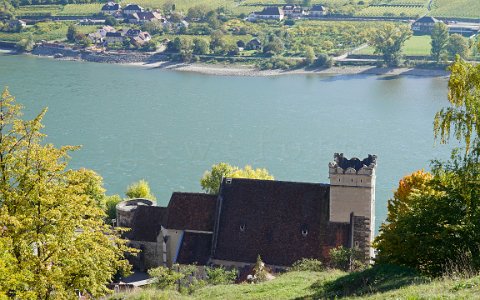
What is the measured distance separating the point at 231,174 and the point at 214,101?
98.6 ft

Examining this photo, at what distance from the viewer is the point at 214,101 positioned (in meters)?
63.5

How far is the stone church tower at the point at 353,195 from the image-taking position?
72.0ft

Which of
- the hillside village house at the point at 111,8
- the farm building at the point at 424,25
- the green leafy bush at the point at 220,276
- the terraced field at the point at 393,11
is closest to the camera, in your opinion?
the green leafy bush at the point at 220,276

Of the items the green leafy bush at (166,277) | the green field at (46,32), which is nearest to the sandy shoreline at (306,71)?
the green field at (46,32)

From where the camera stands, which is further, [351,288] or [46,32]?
[46,32]

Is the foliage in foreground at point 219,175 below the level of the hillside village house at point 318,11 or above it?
below

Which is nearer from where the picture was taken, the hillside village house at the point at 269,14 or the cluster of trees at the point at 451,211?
the cluster of trees at the point at 451,211

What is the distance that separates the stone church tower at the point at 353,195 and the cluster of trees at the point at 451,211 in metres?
6.25

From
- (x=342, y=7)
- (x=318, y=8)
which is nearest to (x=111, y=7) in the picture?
(x=318, y=8)

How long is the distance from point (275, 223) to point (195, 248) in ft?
8.71

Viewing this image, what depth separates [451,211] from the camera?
14.1 metres

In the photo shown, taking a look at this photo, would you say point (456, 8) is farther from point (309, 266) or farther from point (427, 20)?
point (309, 266)

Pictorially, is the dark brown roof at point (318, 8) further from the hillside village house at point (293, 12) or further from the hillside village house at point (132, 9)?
the hillside village house at point (132, 9)

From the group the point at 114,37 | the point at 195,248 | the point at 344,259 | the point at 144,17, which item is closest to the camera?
the point at 344,259
